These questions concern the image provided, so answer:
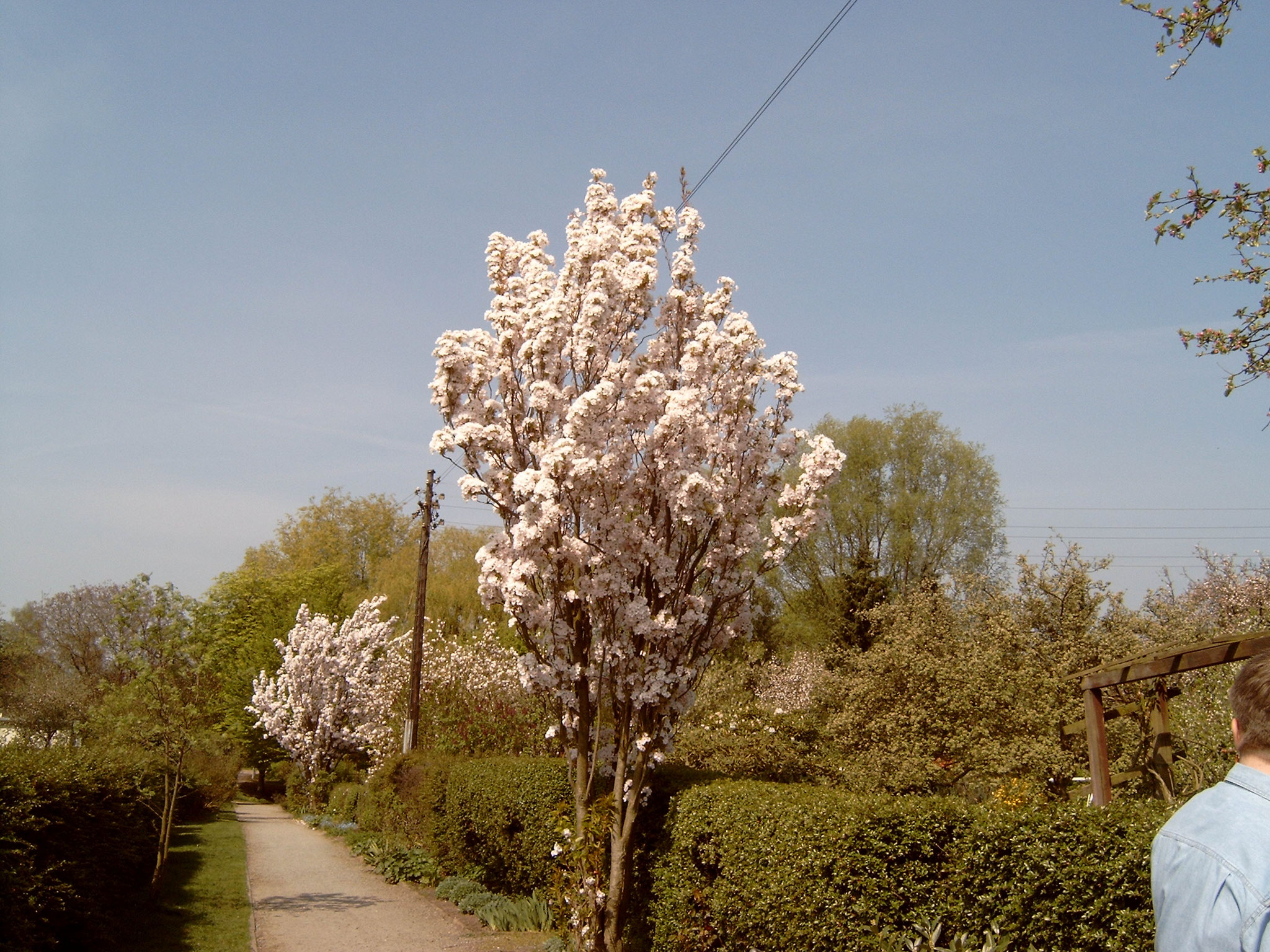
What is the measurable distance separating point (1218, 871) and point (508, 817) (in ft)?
30.8

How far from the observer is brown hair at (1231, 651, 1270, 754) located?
6.24 ft

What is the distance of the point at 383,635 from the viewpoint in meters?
26.0

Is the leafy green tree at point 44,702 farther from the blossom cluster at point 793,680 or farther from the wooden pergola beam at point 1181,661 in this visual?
the wooden pergola beam at point 1181,661

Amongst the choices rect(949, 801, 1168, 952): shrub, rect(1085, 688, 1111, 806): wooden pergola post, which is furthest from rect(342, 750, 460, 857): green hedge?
rect(949, 801, 1168, 952): shrub

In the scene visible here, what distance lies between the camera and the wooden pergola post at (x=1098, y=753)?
728 cm

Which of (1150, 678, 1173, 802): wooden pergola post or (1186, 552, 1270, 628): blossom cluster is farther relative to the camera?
(1186, 552, 1270, 628): blossom cluster

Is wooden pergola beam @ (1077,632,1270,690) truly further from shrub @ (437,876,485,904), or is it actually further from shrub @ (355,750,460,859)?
shrub @ (355,750,460,859)

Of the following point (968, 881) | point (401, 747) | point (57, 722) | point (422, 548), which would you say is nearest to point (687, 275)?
point (968, 881)

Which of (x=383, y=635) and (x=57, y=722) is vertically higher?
(x=383, y=635)

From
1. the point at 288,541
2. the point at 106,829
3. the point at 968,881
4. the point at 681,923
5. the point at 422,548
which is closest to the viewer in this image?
the point at 968,881

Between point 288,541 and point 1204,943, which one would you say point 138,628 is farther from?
point 288,541

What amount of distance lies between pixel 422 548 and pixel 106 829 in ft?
34.9

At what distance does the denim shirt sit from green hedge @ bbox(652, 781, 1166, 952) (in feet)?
9.80

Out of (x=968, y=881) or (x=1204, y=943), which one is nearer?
(x=1204, y=943)
